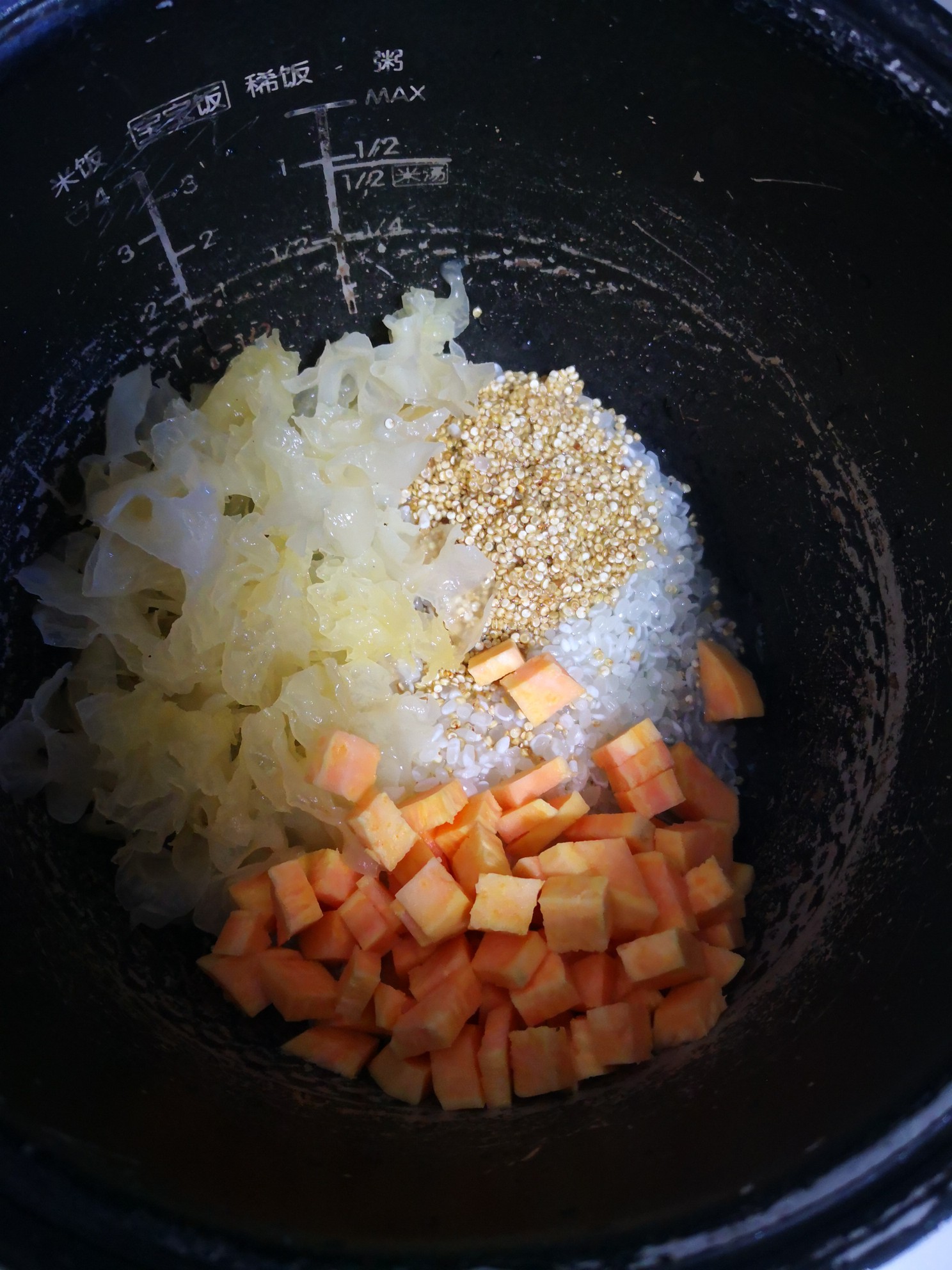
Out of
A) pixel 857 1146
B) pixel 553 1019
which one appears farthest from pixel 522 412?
pixel 857 1146

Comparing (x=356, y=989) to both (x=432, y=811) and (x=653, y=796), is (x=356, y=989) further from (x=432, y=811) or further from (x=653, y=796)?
(x=653, y=796)

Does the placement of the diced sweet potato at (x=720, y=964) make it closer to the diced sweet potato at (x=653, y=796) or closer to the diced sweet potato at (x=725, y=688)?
the diced sweet potato at (x=653, y=796)

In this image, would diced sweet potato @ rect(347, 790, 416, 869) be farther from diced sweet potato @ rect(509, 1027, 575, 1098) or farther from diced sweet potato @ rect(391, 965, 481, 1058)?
diced sweet potato @ rect(509, 1027, 575, 1098)

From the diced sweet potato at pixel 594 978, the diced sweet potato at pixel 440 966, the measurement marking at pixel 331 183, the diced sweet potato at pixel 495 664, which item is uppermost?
the measurement marking at pixel 331 183

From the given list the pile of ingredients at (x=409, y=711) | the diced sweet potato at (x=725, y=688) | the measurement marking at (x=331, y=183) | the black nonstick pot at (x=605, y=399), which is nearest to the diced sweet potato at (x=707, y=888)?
the pile of ingredients at (x=409, y=711)

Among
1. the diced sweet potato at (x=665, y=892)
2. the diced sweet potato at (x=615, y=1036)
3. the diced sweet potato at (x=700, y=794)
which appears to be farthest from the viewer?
the diced sweet potato at (x=700, y=794)

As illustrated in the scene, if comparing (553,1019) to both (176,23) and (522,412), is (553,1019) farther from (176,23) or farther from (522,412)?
(176,23)

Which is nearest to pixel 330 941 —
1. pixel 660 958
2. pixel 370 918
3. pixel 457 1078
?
pixel 370 918
